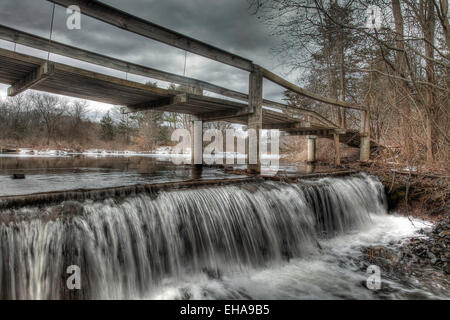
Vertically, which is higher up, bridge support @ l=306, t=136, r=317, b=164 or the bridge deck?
the bridge deck

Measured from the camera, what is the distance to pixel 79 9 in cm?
425

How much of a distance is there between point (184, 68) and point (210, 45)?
0.85 meters

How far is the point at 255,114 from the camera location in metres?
7.00

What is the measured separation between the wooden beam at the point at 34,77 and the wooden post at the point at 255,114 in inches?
181

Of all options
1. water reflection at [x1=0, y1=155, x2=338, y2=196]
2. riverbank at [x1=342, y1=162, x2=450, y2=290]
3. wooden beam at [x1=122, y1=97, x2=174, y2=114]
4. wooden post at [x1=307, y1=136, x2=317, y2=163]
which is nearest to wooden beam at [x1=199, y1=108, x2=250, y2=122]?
water reflection at [x1=0, y1=155, x2=338, y2=196]

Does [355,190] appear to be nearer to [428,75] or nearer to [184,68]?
[428,75]

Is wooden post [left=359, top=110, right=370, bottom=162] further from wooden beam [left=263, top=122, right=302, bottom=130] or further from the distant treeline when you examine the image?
the distant treeline

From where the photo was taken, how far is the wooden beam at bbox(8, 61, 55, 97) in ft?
13.8

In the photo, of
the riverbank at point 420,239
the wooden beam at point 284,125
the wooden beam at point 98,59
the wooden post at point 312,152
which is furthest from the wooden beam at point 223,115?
the wooden post at point 312,152

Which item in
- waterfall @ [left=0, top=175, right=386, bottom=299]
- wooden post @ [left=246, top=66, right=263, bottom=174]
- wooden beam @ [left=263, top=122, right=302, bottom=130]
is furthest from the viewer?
wooden beam @ [left=263, top=122, right=302, bottom=130]

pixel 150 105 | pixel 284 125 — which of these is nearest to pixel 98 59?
pixel 150 105

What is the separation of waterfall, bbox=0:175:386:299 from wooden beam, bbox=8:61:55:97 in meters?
2.47

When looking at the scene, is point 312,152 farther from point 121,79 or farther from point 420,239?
point 121,79
